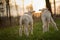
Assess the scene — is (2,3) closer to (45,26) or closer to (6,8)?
(6,8)

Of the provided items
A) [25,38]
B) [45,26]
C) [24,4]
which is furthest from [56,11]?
[25,38]

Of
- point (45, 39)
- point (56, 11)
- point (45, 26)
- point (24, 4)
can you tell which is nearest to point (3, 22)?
point (24, 4)

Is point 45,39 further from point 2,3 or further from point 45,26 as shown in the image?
point 2,3

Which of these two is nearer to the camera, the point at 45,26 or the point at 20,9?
the point at 45,26

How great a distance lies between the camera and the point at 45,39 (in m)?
10.5

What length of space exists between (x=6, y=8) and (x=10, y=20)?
3.06ft

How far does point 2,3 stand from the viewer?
20.1 metres

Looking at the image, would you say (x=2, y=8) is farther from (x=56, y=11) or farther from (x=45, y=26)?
(x=45, y=26)

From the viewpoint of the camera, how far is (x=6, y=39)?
11.6 meters

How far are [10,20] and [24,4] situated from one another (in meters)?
1.44

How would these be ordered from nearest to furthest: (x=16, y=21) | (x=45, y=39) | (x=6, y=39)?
(x=45, y=39)
(x=6, y=39)
(x=16, y=21)

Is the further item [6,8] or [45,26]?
[6,8]

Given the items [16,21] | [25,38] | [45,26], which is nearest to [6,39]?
[25,38]

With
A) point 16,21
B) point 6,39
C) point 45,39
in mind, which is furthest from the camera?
point 16,21
